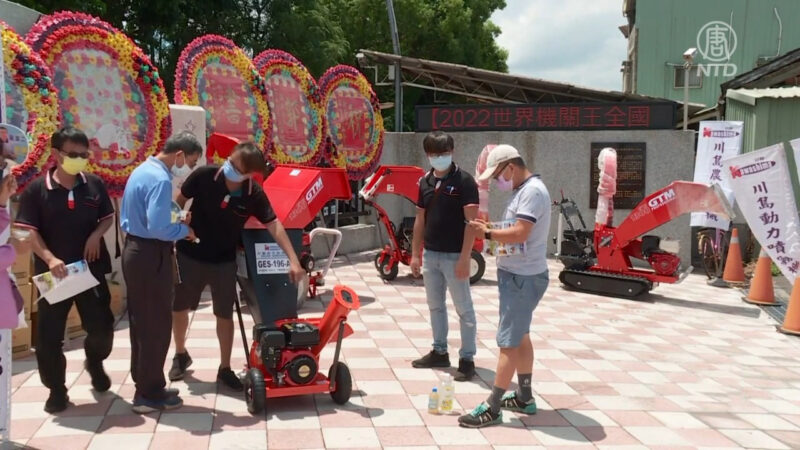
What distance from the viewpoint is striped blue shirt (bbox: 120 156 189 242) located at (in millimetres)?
4082

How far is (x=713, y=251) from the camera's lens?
35.7 ft

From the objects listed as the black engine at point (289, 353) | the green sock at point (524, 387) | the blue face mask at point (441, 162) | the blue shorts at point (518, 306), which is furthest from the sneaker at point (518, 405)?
the blue face mask at point (441, 162)

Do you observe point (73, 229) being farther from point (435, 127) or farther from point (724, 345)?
point (435, 127)

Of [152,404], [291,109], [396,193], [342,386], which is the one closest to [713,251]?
[396,193]

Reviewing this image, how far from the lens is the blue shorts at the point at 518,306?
425 cm

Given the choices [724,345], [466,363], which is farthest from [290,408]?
[724,345]

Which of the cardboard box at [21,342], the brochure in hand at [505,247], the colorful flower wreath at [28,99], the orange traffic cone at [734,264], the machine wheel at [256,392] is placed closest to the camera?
the brochure in hand at [505,247]

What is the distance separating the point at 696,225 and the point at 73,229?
9.83m

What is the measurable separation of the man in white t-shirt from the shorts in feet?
5.91

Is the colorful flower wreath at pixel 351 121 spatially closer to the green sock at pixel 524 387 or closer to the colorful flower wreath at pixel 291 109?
the colorful flower wreath at pixel 291 109

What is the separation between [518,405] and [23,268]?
423 centimetres

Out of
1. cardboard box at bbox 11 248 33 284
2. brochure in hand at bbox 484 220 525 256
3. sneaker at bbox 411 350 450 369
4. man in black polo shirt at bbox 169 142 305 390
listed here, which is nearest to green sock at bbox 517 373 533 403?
brochure in hand at bbox 484 220 525 256

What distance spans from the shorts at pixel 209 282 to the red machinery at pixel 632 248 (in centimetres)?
600

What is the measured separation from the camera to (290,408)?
179 inches
